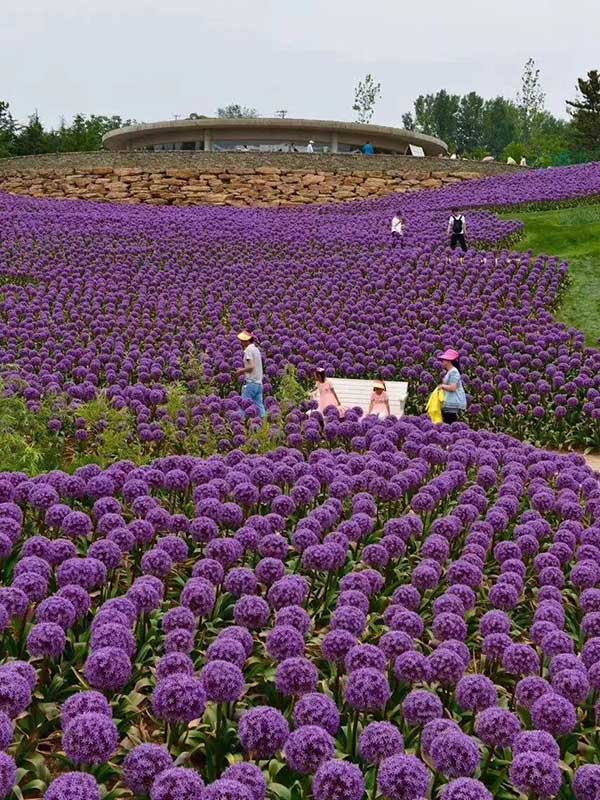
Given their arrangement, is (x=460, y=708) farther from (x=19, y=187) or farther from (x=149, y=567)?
(x=19, y=187)

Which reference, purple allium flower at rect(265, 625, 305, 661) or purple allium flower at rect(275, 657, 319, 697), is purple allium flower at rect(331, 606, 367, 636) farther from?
purple allium flower at rect(275, 657, 319, 697)

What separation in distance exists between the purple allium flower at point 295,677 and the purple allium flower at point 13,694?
138cm

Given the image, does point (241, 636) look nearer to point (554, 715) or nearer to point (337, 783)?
point (337, 783)

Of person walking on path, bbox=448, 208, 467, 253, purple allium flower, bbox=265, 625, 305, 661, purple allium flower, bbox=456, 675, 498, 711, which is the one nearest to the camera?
purple allium flower, bbox=456, 675, 498, 711

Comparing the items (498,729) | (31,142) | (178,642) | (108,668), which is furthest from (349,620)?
(31,142)

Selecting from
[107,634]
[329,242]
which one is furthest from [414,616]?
[329,242]

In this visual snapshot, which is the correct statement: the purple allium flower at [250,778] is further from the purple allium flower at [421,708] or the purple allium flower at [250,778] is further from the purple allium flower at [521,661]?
the purple allium flower at [521,661]

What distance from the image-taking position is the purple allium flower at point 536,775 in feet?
13.2

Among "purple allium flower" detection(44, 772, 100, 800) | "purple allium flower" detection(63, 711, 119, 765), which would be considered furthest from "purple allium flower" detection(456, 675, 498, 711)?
"purple allium flower" detection(44, 772, 100, 800)

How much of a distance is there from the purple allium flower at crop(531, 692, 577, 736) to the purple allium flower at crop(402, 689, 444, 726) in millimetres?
559

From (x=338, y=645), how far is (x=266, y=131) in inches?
2091

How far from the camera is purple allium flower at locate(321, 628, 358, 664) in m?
5.18

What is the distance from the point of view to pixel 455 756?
161 inches

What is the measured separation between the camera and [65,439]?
35.6 ft
